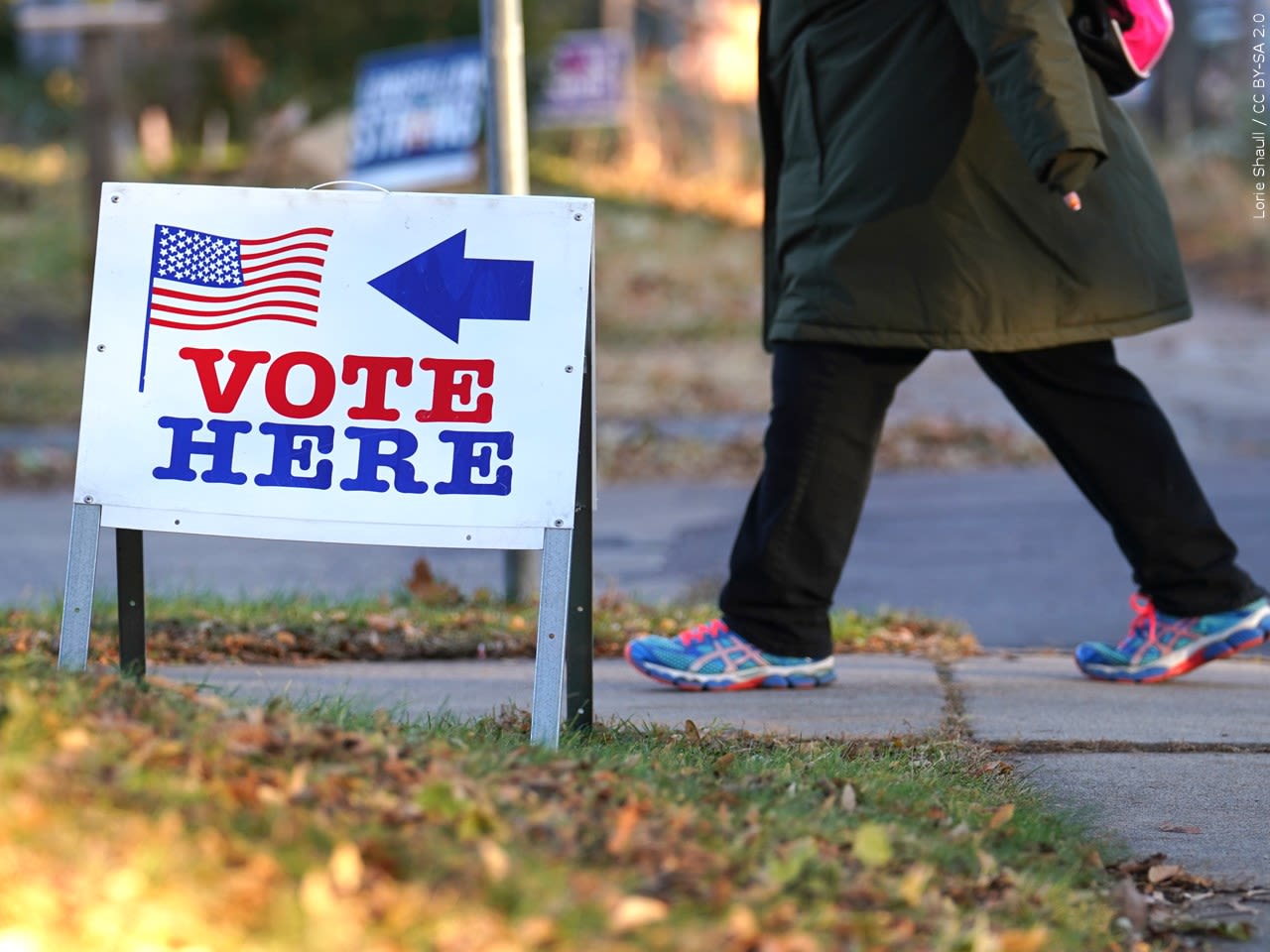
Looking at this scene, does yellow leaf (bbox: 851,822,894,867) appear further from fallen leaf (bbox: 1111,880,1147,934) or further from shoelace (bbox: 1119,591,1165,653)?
shoelace (bbox: 1119,591,1165,653)

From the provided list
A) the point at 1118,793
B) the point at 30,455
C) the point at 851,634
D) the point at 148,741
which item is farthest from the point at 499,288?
the point at 30,455

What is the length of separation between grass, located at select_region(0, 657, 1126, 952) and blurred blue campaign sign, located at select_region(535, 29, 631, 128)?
1772cm

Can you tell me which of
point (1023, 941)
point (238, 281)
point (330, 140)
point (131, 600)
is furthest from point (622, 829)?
point (330, 140)

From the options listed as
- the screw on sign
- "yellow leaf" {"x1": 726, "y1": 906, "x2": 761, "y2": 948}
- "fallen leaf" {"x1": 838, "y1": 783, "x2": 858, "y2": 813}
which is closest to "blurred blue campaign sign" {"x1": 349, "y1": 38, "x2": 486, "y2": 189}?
the screw on sign

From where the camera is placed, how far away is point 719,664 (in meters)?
4.00

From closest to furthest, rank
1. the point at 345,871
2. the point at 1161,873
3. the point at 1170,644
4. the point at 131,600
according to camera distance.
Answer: the point at 345,871 < the point at 1161,873 < the point at 131,600 < the point at 1170,644

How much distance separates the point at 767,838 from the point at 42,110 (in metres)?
25.3

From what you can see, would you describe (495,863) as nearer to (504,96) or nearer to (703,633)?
(703,633)

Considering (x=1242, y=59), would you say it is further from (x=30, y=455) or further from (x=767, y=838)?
(x=767, y=838)

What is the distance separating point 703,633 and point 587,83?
55.1 feet

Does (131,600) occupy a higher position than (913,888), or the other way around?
(131,600)

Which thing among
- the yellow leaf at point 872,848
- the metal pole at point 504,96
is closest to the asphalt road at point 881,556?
the metal pole at point 504,96

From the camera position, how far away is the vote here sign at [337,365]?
3098mm

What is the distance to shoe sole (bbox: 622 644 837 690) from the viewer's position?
3.99 metres
